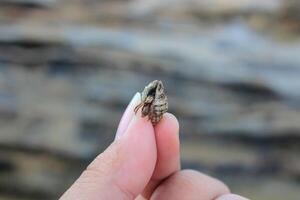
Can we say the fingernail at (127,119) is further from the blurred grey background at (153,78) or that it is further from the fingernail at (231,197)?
the blurred grey background at (153,78)

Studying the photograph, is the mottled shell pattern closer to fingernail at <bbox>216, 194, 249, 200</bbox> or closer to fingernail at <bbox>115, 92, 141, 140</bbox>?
fingernail at <bbox>115, 92, 141, 140</bbox>

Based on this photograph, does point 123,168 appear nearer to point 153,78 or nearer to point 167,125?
point 167,125

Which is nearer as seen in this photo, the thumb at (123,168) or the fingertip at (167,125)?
the thumb at (123,168)

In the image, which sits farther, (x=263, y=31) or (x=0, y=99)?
(x=263, y=31)

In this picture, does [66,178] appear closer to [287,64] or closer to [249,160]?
Result: [249,160]

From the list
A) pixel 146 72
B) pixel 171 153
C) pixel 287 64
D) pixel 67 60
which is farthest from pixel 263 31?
pixel 171 153

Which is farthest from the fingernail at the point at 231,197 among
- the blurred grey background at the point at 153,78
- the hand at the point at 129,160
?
the blurred grey background at the point at 153,78
